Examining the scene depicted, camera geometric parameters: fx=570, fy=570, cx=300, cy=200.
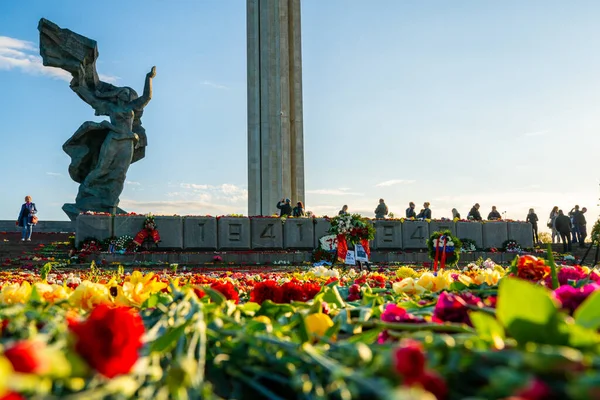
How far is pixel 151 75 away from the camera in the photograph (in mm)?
23062

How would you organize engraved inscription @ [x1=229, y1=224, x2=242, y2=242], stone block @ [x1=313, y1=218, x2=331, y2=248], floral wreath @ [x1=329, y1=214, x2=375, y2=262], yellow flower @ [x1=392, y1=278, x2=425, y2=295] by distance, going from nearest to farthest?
yellow flower @ [x1=392, y1=278, x2=425, y2=295] → floral wreath @ [x1=329, y1=214, x2=375, y2=262] → engraved inscription @ [x1=229, y1=224, x2=242, y2=242] → stone block @ [x1=313, y1=218, x2=331, y2=248]

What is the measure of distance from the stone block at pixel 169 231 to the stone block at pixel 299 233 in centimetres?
354

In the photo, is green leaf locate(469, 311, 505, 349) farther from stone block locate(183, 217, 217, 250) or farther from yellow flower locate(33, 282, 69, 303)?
stone block locate(183, 217, 217, 250)

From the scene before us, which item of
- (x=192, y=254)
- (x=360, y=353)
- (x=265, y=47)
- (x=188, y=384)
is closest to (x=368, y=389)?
(x=360, y=353)

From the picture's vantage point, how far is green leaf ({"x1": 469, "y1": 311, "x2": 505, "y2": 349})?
844mm

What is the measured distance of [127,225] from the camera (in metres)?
17.3

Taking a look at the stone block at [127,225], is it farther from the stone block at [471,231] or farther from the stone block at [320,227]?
the stone block at [471,231]

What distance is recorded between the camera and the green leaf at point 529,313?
80 cm

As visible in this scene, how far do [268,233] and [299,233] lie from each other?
1.10 metres

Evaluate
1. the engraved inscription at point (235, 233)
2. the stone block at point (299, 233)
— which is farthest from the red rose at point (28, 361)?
the stone block at point (299, 233)

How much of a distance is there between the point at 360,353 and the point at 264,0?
3344 cm

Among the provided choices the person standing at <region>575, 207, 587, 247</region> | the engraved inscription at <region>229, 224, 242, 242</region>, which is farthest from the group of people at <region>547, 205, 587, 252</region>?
the engraved inscription at <region>229, 224, 242, 242</region>

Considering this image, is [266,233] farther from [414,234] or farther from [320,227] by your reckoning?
[414,234]

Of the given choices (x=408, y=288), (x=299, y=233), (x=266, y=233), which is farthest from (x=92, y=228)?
Result: (x=408, y=288)
